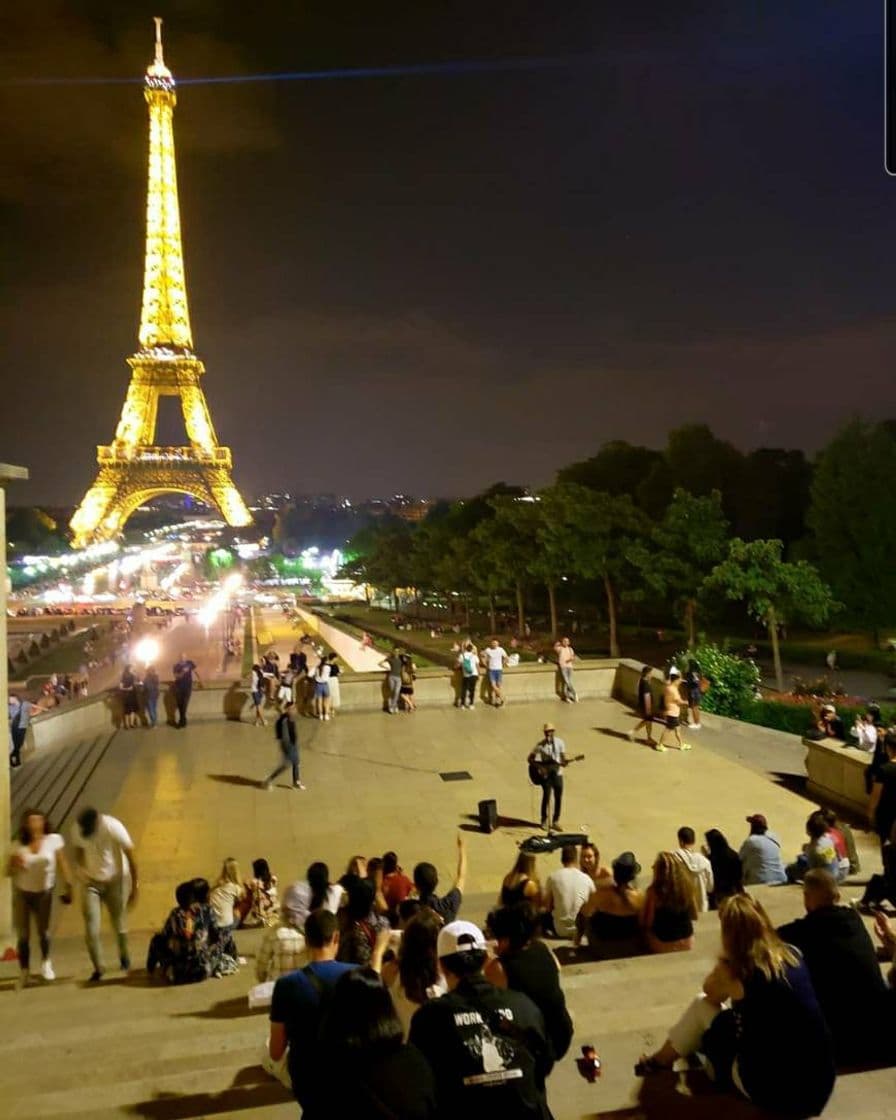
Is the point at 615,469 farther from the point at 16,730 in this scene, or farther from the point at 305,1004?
the point at 305,1004

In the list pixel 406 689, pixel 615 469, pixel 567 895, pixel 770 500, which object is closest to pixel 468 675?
pixel 406 689

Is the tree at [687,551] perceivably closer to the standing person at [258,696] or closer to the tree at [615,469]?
the standing person at [258,696]

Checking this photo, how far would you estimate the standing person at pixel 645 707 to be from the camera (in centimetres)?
1652

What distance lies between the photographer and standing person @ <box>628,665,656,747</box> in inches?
650

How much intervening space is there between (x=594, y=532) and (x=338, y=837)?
28476 mm

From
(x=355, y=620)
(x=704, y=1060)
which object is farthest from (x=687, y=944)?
(x=355, y=620)

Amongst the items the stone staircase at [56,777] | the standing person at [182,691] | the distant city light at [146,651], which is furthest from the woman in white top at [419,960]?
the distant city light at [146,651]

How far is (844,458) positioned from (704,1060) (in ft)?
121

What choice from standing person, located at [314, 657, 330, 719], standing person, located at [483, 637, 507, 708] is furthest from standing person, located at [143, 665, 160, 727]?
standing person, located at [483, 637, 507, 708]

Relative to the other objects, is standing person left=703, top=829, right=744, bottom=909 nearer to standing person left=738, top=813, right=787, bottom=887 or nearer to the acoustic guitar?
standing person left=738, top=813, right=787, bottom=887

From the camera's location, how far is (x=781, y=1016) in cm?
403

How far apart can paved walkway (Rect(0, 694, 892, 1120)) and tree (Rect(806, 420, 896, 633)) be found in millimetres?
19162

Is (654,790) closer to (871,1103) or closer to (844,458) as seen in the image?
(871,1103)

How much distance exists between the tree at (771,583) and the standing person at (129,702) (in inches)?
661
